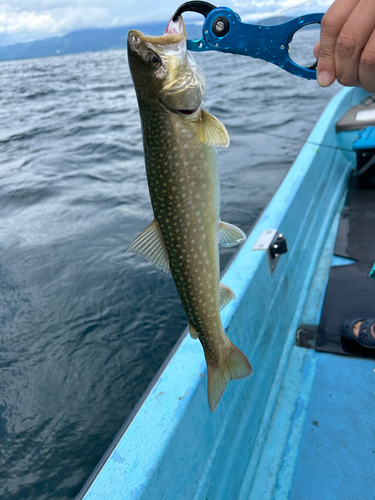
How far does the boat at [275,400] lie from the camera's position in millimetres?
1671

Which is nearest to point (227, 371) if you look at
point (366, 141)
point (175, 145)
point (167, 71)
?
point (175, 145)

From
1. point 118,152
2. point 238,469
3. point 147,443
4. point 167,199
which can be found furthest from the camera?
point 118,152

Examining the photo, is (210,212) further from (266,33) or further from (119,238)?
(119,238)

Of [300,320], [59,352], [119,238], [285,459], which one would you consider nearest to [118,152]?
[119,238]

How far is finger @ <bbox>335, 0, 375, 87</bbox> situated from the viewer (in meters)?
1.03

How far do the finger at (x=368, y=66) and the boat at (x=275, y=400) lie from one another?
138cm

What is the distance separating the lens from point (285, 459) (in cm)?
230

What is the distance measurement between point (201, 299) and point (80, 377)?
94.8 inches

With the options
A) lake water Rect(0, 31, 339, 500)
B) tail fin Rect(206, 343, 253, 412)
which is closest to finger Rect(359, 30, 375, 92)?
tail fin Rect(206, 343, 253, 412)

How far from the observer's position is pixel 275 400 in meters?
2.66

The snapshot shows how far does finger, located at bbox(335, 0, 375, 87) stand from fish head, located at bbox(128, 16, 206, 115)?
43 centimetres

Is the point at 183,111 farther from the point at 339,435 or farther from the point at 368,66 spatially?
the point at 339,435

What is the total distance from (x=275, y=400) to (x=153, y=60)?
2226mm

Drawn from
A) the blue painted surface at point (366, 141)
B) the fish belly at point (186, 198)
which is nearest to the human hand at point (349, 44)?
the fish belly at point (186, 198)
